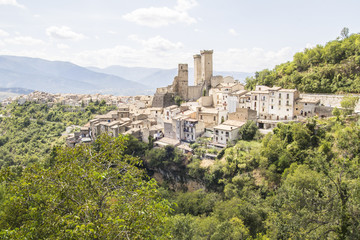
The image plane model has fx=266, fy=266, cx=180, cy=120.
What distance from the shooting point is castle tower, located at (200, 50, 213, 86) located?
161 ft

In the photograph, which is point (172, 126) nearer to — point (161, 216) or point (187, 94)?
point (187, 94)

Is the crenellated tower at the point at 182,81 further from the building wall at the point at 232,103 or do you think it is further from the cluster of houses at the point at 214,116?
the building wall at the point at 232,103

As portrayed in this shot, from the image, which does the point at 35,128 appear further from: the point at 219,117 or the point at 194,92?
the point at 219,117

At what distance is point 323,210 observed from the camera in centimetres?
1256

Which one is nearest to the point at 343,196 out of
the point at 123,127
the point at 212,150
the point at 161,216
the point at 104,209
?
the point at 161,216

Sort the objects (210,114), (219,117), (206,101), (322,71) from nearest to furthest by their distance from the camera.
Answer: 1. (219,117)
2. (210,114)
3. (322,71)
4. (206,101)

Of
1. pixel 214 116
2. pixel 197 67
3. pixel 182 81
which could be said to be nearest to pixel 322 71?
pixel 214 116

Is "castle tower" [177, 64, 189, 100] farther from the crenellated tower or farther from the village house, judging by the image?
the village house

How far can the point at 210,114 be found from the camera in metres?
36.0

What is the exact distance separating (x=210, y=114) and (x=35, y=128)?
141 feet

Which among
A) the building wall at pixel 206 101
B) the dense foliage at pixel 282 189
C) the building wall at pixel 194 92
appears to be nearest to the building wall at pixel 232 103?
the building wall at pixel 206 101

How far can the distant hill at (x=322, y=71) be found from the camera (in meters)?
34.7

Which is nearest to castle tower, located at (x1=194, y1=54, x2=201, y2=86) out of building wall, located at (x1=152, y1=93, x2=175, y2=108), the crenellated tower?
the crenellated tower

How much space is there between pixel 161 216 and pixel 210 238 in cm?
1188
